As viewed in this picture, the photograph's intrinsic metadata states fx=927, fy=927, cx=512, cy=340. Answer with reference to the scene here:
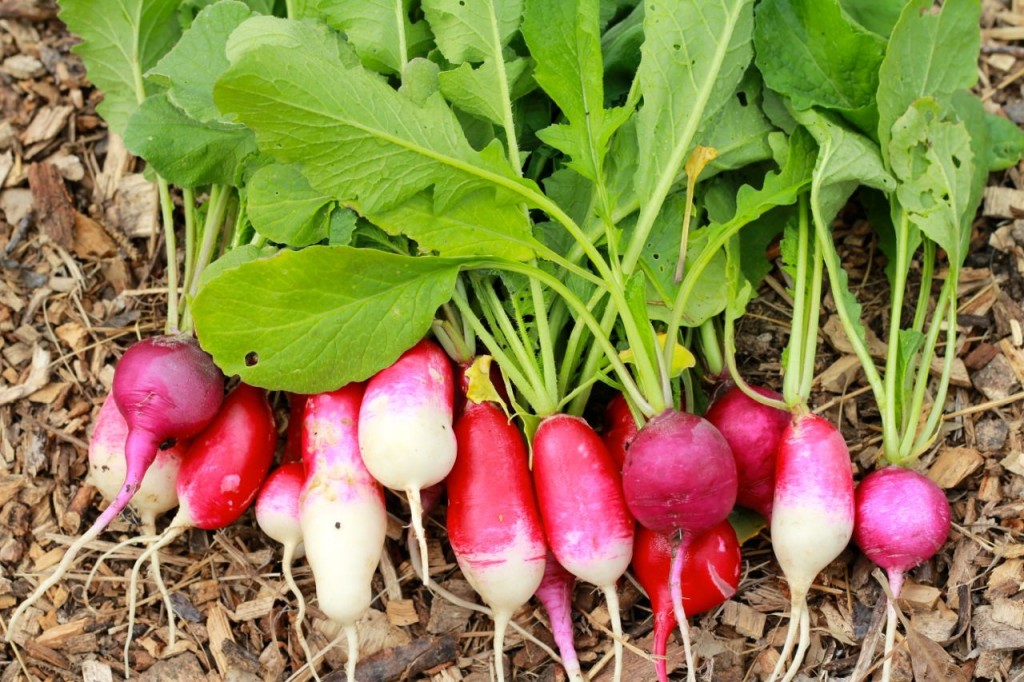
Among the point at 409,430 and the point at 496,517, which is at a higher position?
the point at 409,430

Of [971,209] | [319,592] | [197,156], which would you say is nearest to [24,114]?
[197,156]

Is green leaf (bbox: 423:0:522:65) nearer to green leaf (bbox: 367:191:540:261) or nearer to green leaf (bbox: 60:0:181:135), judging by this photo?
green leaf (bbox: 367:191:540:261)

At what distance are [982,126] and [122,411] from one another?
2.14 m

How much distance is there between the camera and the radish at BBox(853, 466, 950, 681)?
6.24ft

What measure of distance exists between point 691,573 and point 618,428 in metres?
0.35

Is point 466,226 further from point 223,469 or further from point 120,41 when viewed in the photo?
point 120,41

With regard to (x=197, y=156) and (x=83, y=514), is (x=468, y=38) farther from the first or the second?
(x=83, y=514)

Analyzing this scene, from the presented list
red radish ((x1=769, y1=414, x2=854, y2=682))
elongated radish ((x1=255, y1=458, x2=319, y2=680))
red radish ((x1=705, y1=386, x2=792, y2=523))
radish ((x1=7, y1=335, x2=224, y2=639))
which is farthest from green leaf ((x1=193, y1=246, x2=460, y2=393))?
red radish ((x1=769, y1=414, x2=854, y2=682))

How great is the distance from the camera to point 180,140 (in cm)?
212

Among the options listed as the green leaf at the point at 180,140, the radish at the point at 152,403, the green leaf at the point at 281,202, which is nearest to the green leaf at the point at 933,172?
the green leaf at the point at 281,202

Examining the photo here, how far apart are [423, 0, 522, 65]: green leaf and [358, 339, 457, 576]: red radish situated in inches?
26.5

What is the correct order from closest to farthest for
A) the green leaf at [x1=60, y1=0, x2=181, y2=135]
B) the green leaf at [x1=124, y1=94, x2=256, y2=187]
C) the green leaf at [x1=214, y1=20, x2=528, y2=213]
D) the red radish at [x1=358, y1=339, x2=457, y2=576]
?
1. the green leaf at [x1=214, y1=20, x2=528, y2=213]
2. the red radish at [x1=358, y1=339, x2=457, y2=576]
3. the green leaf at [x1=124, y1=94, x2=256, y2=187]
4. the green leaf at [x1=60, y1=0, x2=181, y2=135]

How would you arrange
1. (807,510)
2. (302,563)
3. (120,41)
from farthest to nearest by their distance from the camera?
(120,41) < (302,563) < (807,510)

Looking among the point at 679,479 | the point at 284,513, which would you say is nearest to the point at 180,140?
the point at 284,513
